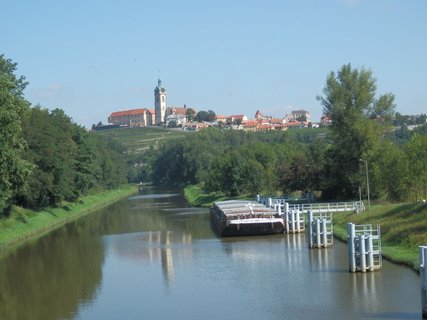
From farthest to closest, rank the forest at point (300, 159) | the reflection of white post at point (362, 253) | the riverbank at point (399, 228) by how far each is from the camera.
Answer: the forest at point (300, 159) < the riverbank at point (399, 228) < the reflection of white post at point (362, 253)

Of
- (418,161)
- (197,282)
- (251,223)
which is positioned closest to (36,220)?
(251,223)

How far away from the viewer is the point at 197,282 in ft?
114

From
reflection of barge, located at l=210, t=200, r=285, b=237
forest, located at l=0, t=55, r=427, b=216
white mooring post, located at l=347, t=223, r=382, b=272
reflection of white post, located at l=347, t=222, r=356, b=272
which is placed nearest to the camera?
white mooring post, located at l=347, t=223, r=382, b=272

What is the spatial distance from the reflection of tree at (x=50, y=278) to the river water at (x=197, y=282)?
0.05m

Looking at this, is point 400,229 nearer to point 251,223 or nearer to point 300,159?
point 251,223

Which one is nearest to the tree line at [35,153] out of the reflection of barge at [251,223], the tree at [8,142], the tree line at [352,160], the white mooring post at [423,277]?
the tree at [8,142]

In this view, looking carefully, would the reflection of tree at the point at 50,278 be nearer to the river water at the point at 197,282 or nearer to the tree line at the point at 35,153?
the river water at the point at 197,282

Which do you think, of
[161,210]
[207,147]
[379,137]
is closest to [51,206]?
[161,210]

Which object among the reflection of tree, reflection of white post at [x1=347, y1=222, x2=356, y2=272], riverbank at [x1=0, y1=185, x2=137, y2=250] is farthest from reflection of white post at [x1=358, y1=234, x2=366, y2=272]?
riverbank at [x1=0, y1=185, x2=137, y2=250]

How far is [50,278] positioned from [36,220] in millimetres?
30480

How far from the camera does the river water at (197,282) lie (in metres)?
27.5

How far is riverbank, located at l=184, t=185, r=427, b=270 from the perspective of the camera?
35.8 meters

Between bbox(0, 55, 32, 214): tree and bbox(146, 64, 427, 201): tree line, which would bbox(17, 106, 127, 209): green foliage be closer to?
bbox(0, 55, 32, 214): tree

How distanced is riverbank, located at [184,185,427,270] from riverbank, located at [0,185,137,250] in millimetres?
25373
